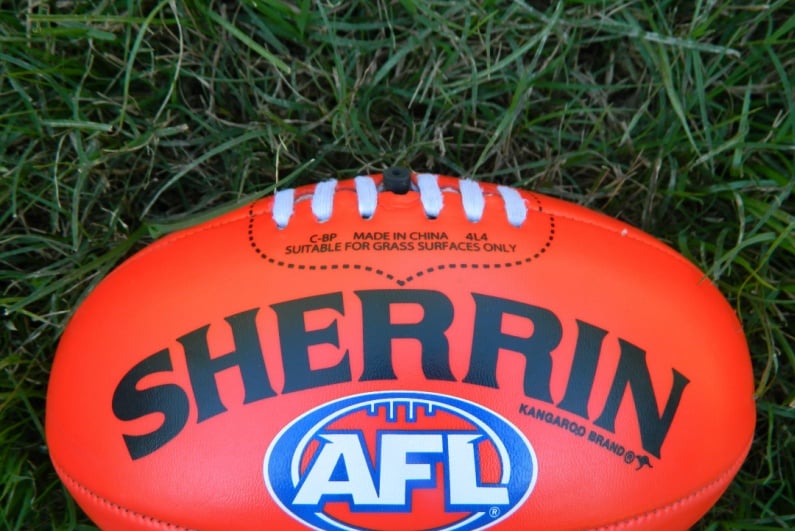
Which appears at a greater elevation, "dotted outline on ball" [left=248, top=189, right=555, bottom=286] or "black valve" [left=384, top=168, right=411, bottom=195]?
"black valve" [left=384, top=168, right=411, bottom=195]

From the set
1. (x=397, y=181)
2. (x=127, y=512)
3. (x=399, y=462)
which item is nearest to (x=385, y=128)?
(x=397, y=181)

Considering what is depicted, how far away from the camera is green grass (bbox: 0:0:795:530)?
69.7 inches

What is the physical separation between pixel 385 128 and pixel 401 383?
2.75ft

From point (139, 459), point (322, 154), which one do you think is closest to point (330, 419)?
point (139, 459)

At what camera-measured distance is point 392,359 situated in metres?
1.28

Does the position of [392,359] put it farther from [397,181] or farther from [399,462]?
[397,181]

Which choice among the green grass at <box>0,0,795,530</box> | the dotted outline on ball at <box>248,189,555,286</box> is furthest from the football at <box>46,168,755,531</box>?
the green grass at <box>0,0,795,530</box>

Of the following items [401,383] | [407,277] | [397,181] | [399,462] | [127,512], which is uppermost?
[397,181]

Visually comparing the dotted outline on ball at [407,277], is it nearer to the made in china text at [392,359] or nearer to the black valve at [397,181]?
the made in china text at [392,359]

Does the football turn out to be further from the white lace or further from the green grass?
the green grass

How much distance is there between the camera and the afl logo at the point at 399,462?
1263mm

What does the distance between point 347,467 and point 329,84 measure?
100cm

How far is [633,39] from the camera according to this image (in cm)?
186

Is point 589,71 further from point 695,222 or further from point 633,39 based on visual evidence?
point 695,222
